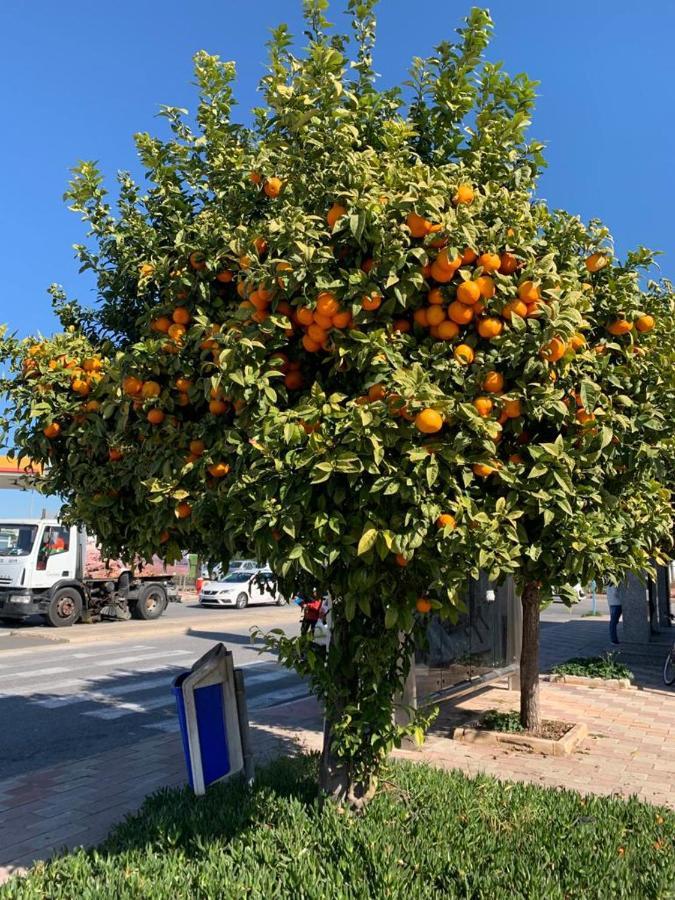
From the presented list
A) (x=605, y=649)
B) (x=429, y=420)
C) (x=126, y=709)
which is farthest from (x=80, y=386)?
(x=605, y=649)

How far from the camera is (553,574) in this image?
12.0 ft

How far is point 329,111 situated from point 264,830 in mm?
3766

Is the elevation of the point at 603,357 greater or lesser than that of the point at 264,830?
greater

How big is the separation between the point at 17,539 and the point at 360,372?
16.7 metres

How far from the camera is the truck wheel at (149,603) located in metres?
20.7

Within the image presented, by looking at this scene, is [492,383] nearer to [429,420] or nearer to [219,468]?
[429,420]

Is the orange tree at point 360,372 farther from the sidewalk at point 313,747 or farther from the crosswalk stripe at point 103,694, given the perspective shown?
the crosswalk stripe at point 103,694

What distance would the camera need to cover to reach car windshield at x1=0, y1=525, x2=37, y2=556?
17.8 metres

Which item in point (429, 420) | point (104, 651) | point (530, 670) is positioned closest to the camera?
point (429, 420)

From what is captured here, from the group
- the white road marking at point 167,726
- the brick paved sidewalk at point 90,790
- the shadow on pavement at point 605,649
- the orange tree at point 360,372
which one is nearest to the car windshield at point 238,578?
the shadow on pavement at point 605,649

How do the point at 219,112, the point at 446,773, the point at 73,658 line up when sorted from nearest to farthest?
the point at 219,112 < the point at 446,773 < the point at 73,658

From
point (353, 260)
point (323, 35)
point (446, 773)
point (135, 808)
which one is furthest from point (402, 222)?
point (135, 808)

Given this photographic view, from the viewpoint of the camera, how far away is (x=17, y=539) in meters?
18.1

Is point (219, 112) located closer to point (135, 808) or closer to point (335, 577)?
point (335, 577)
